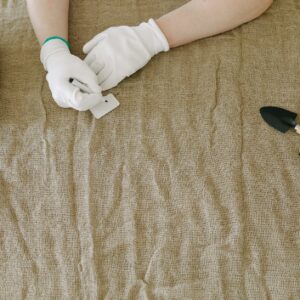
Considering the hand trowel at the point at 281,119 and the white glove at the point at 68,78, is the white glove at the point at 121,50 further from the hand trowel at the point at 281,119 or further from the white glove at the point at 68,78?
the hand trowel at the point at 281,119

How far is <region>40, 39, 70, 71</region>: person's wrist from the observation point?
0.84 m

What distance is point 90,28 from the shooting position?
3.11ft

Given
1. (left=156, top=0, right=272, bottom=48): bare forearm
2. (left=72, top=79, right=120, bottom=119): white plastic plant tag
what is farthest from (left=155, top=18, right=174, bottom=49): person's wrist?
(left=72, top=79, right=120, bottom=119): white plastic plant tag

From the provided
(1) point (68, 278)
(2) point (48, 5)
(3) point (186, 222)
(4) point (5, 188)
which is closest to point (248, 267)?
(3) point (186, 222)

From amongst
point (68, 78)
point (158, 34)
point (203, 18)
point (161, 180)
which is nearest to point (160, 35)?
point (158, 34)

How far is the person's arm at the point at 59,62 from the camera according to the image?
0.80 meters

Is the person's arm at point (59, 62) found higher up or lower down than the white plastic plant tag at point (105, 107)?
higher up

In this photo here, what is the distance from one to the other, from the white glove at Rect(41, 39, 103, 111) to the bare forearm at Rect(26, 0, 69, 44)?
5 cm

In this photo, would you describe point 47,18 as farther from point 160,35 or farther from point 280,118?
point 280,118

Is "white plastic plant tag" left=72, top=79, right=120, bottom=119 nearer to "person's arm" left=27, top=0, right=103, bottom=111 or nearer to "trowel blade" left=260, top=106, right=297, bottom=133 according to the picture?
"person's arm" left=27, top=0, right=103, bottom=111

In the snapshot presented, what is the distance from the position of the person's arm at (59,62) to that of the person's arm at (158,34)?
0.05m

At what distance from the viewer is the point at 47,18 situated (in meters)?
0.89

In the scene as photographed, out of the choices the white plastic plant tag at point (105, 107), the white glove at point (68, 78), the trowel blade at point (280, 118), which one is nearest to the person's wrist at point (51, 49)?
the white glove at point (68, 78)

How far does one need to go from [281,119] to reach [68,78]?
17.7 inches
